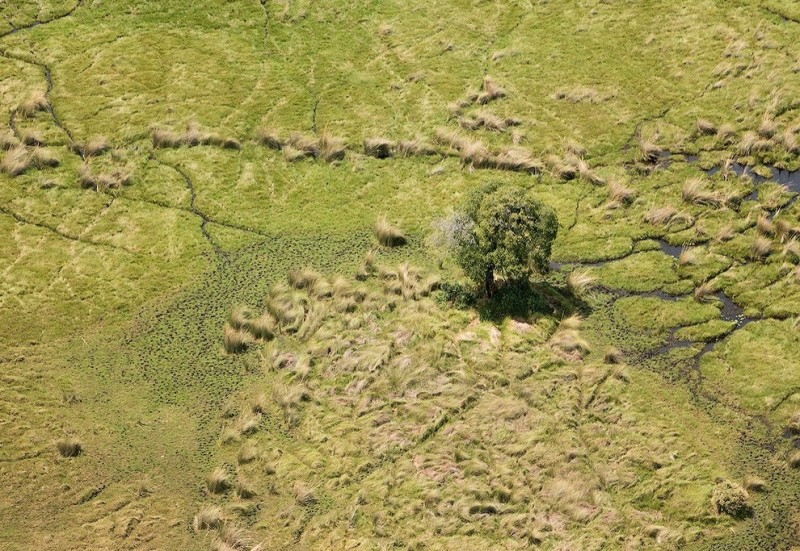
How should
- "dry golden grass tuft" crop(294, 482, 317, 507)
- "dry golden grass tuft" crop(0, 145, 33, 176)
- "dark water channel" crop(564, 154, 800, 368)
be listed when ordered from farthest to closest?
"dry golden grass tuft" crop(0, 145, 33, 176), "dark water channel" crop(564, 154, 800, 368), "dry golden grass tuft" crop(294, 482, 317, 507)

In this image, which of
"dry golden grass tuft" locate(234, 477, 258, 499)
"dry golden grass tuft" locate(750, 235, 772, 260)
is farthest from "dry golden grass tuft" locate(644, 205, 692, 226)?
"dry golden grass tuft" locate(234, 477, 258, 499)

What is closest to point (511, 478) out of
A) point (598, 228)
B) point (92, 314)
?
point (598, 228)

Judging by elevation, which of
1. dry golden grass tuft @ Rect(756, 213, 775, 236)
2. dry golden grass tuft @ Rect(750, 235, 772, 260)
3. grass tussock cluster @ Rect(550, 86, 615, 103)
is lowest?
grass tussock cluster @ Rect(550, 86, 615, 103)

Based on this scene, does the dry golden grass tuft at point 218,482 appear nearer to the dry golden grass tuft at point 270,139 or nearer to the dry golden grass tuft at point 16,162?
the dry golden grass tuft at point 270,139

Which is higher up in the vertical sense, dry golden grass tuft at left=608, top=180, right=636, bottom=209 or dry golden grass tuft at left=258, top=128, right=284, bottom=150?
dry golden grass tuft at left=608, top=180, right=636, bottom=209

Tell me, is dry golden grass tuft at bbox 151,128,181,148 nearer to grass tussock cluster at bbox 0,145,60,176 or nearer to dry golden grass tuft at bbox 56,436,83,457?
grass tussock cluster at bbox 0,145,60,176

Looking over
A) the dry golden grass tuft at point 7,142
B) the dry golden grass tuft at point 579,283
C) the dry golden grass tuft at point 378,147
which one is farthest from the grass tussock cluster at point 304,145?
the dry golden grass tuft at point 579,283

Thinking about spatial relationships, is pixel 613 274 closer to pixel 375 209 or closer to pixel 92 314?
pixel 375 209
